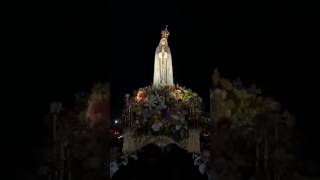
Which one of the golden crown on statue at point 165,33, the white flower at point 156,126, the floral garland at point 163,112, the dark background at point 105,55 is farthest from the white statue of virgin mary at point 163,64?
the dark background at point 105,55

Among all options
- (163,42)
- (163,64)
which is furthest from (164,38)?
(163,64)

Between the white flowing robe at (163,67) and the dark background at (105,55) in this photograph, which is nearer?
the dark background at (105,55)

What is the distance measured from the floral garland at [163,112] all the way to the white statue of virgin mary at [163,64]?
17.1 inches

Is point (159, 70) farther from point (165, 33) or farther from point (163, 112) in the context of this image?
point (163, 112)

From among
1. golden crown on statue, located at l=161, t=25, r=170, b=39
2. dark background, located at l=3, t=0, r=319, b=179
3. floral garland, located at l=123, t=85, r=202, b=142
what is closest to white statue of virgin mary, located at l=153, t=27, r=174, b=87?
golden crown on statue, located at l=161, t=25, r=170, b=39

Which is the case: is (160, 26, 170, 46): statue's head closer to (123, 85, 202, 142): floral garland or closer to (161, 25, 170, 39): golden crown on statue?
(161, 25, 170, 39): golden crown on statue

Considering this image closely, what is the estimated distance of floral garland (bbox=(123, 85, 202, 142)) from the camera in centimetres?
532

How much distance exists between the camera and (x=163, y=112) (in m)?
5.48

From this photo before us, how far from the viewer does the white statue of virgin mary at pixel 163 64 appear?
6.37 m

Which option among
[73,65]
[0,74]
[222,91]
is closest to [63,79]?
[73,65]

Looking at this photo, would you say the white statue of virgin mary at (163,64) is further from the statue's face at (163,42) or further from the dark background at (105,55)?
the dark background at (105,55)

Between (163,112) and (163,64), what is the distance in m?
1.05

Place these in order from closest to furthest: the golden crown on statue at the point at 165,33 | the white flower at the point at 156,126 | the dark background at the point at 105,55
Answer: the dark background at the point at 105,55, the white flower at the point at 156,126, the golden crown on statue at the point at 165,33

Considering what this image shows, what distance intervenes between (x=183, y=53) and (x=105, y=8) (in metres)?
3.14
